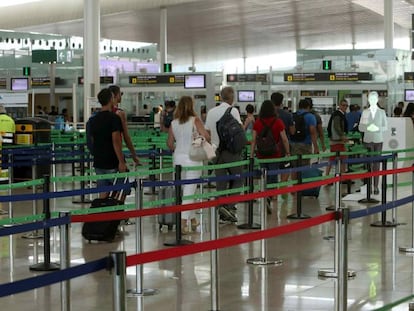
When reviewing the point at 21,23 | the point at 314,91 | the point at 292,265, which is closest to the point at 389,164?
the point at 292,265

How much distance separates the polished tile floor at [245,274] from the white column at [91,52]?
49.7 ft

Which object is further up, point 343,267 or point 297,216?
point 343,267

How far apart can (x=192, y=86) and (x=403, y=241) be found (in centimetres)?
1960

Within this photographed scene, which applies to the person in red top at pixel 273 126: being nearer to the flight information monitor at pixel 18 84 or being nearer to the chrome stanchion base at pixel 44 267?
the chrome stanchion base at pixel 44 267

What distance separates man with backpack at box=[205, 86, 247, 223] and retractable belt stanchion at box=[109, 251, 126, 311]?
8.30 metres

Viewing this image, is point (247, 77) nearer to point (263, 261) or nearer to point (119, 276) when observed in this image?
point (263, 261)

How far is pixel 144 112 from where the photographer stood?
3453cm

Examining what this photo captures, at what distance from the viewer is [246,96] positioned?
126 ft

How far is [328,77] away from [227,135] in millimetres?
16822

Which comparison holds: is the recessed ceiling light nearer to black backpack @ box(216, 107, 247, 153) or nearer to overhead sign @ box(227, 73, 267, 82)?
overhead sign @ box(227, 73, 267, 82)

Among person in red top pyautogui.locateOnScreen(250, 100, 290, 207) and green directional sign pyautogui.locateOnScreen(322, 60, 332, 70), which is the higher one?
green directional sign pyautogui.locateOnScreen(322, 60, 332, 70)


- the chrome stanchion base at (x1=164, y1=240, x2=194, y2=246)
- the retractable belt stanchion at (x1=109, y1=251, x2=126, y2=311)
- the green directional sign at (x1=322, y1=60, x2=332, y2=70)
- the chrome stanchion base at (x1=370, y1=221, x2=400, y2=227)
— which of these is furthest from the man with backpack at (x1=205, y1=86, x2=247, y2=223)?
the green directional sign at (x1=322, y1=60, x2=332, y2=70)

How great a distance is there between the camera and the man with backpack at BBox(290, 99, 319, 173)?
17.3 metres

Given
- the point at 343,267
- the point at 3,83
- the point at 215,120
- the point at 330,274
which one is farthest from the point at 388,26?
the point at 343,267
